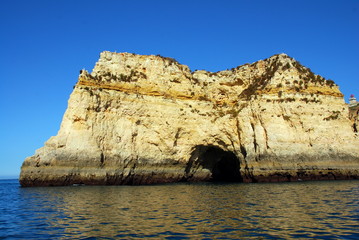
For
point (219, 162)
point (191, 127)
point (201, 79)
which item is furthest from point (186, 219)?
point (219, 162)

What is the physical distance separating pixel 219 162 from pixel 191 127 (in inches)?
399

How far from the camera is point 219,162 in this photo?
4528cm

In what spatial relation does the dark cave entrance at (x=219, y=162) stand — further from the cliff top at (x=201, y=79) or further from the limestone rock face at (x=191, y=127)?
the cliff top at (x=201, y=79)

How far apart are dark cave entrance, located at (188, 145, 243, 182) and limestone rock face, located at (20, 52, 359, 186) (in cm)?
23

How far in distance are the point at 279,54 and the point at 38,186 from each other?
31.9 m

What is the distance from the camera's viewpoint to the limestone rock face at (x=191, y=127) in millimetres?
31453

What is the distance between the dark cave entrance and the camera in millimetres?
39594

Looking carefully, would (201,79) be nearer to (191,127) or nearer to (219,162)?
(191,127)

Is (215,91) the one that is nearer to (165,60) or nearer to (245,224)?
(165,60)

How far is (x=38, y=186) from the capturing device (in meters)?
28.6

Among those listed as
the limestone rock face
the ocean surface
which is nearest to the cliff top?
the limestone rock face

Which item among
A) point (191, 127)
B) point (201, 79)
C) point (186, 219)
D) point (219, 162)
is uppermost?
point (201, 79)

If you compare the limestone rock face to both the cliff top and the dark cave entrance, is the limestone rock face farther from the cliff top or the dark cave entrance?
the dark cave entrance

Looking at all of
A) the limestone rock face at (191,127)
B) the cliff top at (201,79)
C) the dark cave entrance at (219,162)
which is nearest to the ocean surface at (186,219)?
the limestone rock face at (191,127)
